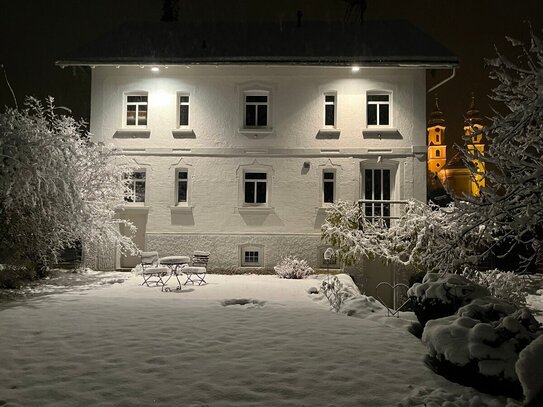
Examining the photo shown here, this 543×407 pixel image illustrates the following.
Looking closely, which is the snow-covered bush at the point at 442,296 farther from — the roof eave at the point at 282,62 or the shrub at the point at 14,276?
the roof eave at the point at 282,62

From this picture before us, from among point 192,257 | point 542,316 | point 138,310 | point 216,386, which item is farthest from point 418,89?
point 216,386

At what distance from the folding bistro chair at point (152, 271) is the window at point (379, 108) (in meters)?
10.1

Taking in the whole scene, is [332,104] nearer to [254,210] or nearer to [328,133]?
[328,133]

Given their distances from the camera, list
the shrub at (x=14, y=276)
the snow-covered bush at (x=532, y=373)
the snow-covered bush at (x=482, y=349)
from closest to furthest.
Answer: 1. the snow-covered bush at (x=532, y=373)
2. the snow-covered bush at (x=482, y=349)
3. the shrub at (x=14, y=276)

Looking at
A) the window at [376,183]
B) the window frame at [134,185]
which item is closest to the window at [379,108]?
the window at [376,183]

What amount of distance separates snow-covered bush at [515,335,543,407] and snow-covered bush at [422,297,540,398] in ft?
1.60

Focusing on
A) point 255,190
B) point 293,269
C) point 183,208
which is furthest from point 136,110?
point 293,269

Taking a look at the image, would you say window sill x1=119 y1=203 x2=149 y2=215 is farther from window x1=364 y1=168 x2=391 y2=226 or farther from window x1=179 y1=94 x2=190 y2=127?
Result: window x1=364 y1=168 x2=391 y2=226

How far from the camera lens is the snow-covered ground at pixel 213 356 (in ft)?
15.9

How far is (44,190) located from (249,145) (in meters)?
7.99

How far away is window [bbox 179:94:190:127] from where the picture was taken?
17.5m

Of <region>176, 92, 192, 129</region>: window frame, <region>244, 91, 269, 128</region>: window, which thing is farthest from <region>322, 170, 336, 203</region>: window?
<region>176, 92, 192, 129</region>: window frame

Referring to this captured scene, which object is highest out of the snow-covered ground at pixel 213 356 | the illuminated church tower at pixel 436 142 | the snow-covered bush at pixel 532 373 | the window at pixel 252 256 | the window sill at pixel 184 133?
the illuminated church tower at pixel 436 142

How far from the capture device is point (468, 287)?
295 inches
